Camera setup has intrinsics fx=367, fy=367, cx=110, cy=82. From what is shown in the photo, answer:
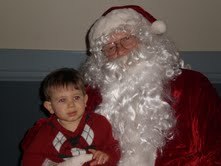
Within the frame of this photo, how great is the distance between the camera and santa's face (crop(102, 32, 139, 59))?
1755mm

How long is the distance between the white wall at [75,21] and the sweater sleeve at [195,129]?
25.6 inches

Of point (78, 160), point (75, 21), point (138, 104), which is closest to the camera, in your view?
point (78, 160)

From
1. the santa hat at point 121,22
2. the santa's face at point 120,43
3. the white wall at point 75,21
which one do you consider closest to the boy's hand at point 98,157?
the santa's face at point 120,43

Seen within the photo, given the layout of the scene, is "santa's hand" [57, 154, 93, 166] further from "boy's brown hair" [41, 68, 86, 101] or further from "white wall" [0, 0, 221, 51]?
"white wall" [0, 0, 221, 51]

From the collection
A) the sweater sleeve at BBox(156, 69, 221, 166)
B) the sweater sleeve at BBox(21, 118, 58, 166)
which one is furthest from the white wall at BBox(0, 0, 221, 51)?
the sweater sleeve at BBox(21, 118, 58, 166)

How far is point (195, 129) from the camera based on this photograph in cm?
162

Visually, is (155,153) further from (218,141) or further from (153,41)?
(153,41)

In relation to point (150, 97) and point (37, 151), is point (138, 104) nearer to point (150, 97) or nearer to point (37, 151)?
point (150, 97)

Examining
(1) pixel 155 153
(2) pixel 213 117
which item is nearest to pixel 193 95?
(2) pixel 213 117

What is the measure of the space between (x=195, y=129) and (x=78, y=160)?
1.77 ft

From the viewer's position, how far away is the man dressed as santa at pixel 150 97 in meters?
1.62

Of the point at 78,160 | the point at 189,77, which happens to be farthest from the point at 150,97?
the point at 78,160

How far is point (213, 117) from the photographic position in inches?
65.7

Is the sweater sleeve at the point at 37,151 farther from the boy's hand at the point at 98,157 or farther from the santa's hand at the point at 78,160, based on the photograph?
the boy's hand at the point at 98,157
